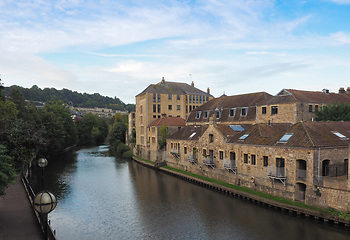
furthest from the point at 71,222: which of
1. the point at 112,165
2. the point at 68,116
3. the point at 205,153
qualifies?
the point at 68,116

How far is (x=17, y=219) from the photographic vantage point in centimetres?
1756

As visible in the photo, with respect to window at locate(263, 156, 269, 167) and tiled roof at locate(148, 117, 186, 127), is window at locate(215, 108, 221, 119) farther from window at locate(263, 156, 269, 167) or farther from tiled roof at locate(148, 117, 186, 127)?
window at locate(263, 156, 269, 167)

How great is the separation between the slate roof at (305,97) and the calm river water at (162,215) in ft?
49.8

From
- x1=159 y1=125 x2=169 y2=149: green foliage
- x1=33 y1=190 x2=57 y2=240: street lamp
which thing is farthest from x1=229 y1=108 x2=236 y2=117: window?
x1=33 y1=190 x2=57 y2=240: street lamp

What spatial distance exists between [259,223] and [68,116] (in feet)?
218

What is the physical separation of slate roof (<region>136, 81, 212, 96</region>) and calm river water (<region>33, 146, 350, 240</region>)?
26.9 meters

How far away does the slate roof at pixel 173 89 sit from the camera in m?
59.3

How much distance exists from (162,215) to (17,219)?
34.8ft

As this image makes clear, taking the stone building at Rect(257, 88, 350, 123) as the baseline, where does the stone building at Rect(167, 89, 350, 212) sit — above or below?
below

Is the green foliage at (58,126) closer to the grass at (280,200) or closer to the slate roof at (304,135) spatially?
the grass at (280,200)

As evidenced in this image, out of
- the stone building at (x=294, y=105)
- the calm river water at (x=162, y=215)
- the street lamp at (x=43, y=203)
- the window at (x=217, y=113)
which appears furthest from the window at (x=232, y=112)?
the street lamp at (x=43, y=203)

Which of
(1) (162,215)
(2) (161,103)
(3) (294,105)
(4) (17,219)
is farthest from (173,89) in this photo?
(4) (17,219)

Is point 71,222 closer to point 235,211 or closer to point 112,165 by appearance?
point 235,211

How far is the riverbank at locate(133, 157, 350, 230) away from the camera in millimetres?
19938
